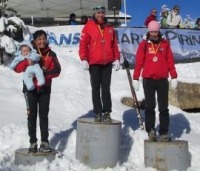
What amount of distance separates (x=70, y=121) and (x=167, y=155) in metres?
2.47

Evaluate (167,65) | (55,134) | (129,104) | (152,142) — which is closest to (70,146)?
(55,134)

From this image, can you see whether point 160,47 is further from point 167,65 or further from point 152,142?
point 152,142

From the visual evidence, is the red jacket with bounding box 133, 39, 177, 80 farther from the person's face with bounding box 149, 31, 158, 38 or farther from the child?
the child

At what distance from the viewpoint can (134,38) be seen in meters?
14.3

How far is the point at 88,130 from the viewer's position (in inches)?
245

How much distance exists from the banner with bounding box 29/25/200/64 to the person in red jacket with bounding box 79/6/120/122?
704 centimetres

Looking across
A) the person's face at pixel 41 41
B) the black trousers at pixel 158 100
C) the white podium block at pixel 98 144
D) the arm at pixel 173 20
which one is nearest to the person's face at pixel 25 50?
the person's face at pixel 41 41

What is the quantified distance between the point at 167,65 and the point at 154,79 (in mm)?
325

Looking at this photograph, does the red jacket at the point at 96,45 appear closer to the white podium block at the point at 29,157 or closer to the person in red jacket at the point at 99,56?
the person in red jacket at the point at 99,56

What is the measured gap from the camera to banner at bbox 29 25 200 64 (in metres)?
14.2

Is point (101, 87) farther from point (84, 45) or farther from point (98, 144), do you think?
point (98, 144)

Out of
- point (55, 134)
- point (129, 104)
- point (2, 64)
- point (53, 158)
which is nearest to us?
point (53, 158)

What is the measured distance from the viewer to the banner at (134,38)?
46.5ft

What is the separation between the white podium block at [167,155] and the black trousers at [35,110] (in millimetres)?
1521
